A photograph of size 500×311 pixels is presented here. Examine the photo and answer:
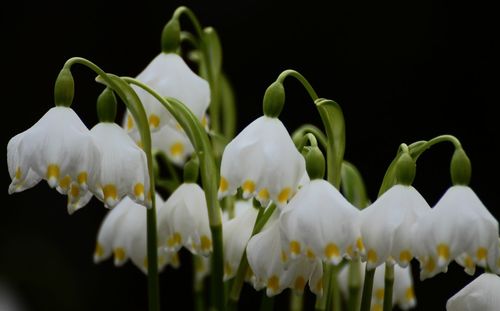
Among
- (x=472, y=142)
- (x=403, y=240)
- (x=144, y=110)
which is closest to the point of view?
(x=403, y=240)

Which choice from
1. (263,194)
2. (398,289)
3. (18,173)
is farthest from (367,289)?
(18,173)

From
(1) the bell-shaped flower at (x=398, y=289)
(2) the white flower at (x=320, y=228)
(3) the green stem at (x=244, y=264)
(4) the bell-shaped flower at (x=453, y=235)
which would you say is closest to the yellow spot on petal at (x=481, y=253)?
(4) the bell-shaped flower at (x=453, y=235)

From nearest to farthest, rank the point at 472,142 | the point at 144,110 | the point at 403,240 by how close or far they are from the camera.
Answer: the point at 403,240
the point at 144,110
the point at 472,142

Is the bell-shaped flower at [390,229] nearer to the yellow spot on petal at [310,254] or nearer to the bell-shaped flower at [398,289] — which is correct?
the yellow spot on petal at [310,254]

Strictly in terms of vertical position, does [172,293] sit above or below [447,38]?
below

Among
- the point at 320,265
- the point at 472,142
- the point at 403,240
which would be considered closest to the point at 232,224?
the point at 320,265

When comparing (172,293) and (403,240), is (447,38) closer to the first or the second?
(172,293)
